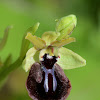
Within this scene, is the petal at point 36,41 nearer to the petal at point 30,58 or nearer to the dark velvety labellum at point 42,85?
the petal at point 30,58

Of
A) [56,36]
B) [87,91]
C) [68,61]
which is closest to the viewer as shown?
[56,36]

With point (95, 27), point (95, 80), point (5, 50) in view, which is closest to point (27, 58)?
point (5, 50)

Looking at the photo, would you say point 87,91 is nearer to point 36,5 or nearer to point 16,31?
point 16,31

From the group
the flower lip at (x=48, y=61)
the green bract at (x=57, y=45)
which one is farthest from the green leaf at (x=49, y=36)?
the flower lip at (x=48, y=61)

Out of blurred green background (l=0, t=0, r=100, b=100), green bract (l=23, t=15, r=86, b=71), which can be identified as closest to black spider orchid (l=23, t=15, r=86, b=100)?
green bract (l=23, t=15, r=86, b=71)

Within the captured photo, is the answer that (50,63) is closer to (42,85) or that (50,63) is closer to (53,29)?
(42,85)

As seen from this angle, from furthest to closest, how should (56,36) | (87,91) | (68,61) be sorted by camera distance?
(87,91) → (68,61) → (56,36)

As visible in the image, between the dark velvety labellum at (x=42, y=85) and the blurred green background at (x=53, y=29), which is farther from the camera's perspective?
the blurred green background at (x=53, y=29)

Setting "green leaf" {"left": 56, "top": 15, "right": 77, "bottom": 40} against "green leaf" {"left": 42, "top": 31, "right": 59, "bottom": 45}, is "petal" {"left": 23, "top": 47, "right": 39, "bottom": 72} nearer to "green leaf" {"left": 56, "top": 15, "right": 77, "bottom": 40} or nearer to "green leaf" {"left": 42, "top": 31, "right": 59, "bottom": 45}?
"green leaf" {"left": 42, "top": 31, "right": 59, "bottom": 45}
